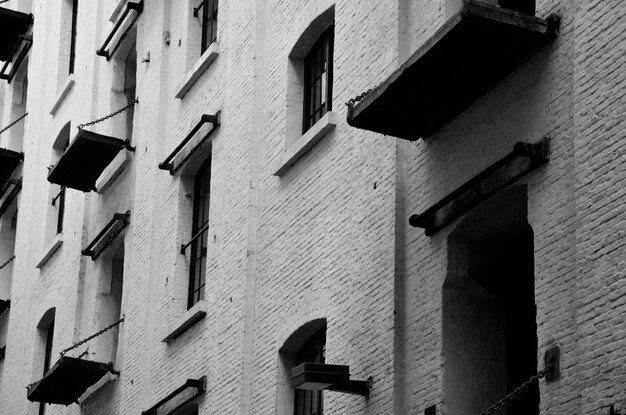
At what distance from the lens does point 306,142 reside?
61.7ft

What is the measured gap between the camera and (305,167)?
19.0 m

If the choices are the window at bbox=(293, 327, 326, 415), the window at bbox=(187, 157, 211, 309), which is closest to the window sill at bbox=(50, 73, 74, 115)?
the window at bbox=(187, 157, 211, 309)

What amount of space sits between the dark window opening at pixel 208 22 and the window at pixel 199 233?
1992 mm

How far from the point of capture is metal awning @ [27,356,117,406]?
23.9 metres

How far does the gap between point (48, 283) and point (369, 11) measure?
12797 mm

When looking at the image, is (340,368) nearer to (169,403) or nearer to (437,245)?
(437,245)

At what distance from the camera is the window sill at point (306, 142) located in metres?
18.4

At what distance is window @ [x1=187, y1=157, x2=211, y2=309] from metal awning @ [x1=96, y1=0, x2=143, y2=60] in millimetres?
4254

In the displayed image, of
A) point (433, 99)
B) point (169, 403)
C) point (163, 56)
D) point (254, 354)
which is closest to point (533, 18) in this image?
point (433, 99)

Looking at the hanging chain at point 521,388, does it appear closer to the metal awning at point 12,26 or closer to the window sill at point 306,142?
the window sill at point 306,142

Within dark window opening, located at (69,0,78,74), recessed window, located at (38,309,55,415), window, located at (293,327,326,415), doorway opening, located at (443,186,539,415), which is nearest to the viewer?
doorway opening, located at (443,186,539,415)

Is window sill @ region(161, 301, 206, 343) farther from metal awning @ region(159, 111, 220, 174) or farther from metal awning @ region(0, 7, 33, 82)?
metal awning @ region(0, 7, 33, 82)

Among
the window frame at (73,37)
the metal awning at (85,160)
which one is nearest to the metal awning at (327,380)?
the metal awning at (85,160)

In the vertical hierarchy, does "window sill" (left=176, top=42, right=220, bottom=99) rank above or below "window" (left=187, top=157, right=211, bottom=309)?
above
